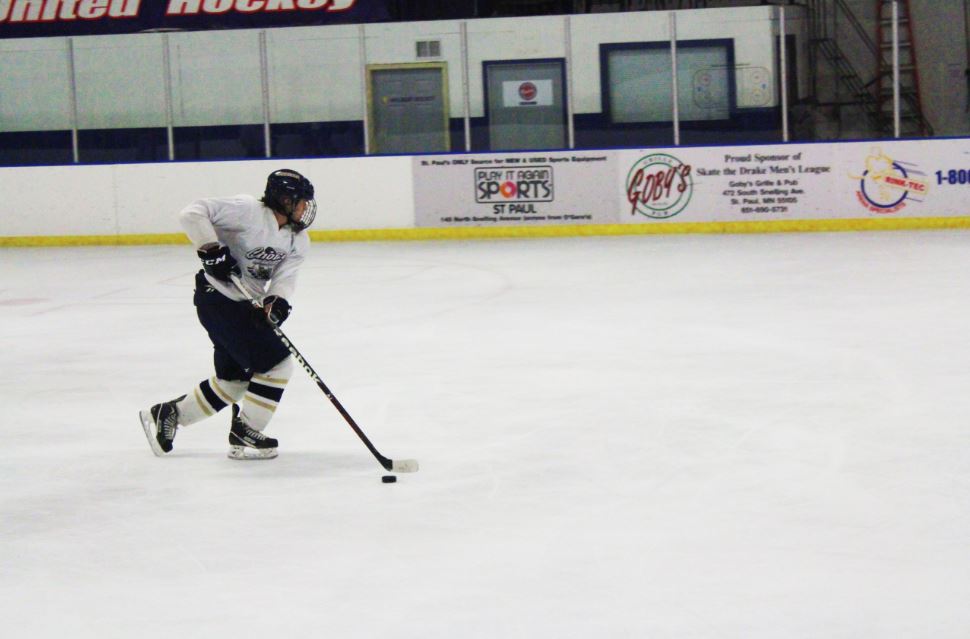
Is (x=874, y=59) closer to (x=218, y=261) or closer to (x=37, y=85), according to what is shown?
(x=37, y=85)

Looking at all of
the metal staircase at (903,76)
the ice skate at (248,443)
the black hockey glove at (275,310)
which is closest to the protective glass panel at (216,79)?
the metal staircase at (903,76)

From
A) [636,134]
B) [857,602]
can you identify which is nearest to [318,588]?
[857,602]

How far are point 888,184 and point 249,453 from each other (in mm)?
9872

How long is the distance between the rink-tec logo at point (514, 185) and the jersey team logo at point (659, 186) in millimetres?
822

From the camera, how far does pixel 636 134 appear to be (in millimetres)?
14086

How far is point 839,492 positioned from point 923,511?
305 mm

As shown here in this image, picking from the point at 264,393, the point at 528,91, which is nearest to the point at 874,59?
the point at 528,91

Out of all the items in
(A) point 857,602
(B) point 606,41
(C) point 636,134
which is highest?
(B) point 606,41

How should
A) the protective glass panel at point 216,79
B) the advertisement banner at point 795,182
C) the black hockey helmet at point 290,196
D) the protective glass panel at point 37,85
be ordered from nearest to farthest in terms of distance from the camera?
the black hockey helmet at point 290,196 → the advertisement banner at point 795,182 → the protective glass panel at point 216,79 → the protective glass panel at point 37,85

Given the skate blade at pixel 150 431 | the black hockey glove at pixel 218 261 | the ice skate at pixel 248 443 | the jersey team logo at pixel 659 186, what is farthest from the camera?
the jersey team logo at pixel 659 186

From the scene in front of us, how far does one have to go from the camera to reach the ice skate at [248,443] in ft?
16.0

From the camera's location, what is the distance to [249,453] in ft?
16.0

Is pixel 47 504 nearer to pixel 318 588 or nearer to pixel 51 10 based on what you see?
pixel 318 588

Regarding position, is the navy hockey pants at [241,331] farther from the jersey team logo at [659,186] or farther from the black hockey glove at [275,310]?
the jersey team logo at [659,186]
